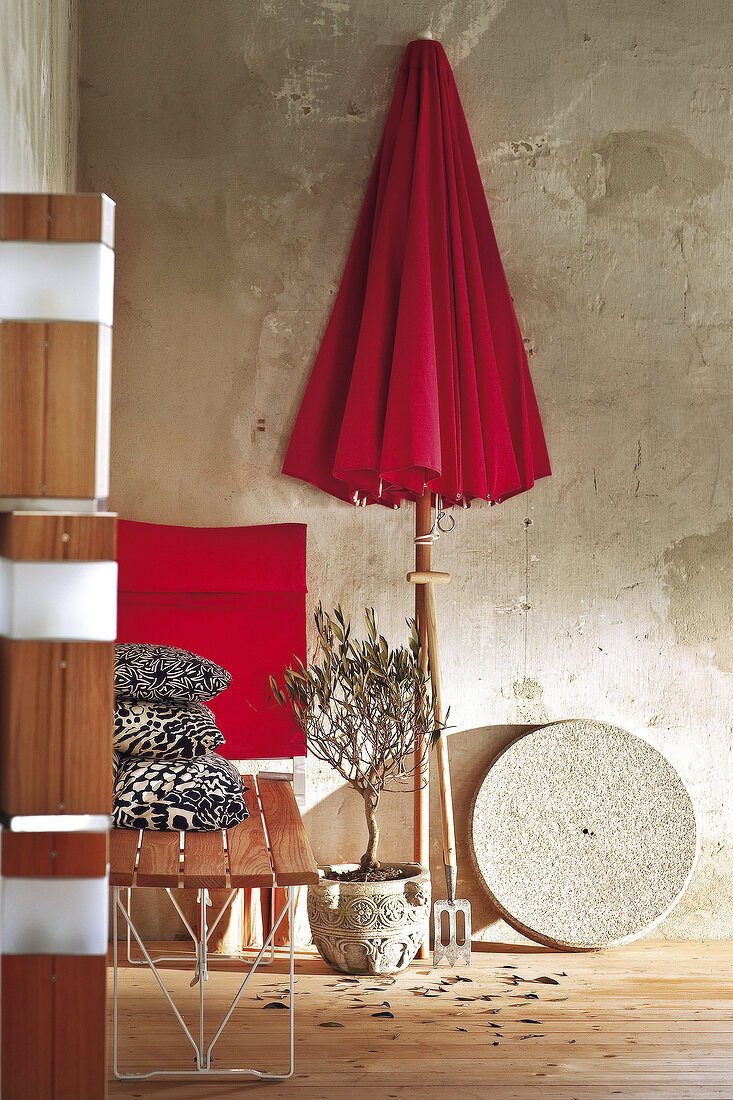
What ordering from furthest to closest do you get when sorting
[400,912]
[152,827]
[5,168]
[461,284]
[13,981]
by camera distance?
[461,284] → [400,912] → [152,827] → [5,168] → [13,981]

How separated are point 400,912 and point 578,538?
3.85 feet

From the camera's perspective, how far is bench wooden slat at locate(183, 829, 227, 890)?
180 centimetres

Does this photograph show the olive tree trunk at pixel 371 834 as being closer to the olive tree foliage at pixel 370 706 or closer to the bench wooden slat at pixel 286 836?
the olive tree foliage at pixel 370 706

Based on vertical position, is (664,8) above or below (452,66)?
above

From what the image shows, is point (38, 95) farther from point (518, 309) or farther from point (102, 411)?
point (518, 309)

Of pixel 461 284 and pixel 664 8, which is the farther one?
pixel 664 8

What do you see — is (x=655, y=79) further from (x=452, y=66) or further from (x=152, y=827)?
(x=152, y=827)

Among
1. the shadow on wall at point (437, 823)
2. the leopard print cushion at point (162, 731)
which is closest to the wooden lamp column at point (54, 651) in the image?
the leopard print cushion at point (162, 731)

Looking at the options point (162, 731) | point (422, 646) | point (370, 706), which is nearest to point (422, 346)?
point (422, 646)

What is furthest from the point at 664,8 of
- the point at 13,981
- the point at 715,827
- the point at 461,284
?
the point at 13,981

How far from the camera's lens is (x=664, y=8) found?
3082mm

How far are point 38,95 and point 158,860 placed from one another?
5.33ft

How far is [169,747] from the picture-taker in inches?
88.4

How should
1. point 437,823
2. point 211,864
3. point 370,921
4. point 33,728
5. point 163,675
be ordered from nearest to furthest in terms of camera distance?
1. point 33,728
2. point 211,864
3. point 163,675
4. point 370,921
5. point 437,823
